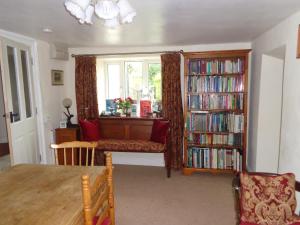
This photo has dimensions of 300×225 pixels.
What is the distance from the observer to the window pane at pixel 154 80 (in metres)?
4.60

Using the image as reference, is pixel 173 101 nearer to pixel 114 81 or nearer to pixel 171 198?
pixel 114 81

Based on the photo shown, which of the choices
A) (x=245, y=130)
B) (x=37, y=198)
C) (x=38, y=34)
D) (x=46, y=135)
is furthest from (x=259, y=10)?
(x=46, y=135)

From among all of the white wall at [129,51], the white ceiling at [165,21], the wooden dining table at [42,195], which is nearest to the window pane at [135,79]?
the white wall at [129,51]

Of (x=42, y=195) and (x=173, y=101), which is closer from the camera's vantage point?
(x=42, y=195)

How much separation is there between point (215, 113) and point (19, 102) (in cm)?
303

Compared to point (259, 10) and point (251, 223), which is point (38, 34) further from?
point (251, 223)

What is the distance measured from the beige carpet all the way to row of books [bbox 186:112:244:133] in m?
0.79

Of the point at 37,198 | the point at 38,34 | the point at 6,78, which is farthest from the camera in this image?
the point at 38,34

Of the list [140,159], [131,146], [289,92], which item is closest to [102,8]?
[289,92]

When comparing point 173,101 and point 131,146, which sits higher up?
point 173,101

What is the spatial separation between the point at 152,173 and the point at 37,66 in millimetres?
2569

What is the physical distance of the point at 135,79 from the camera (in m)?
4.71

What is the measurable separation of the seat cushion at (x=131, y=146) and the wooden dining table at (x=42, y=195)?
1.88 metres

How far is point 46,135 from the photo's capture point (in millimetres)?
4062
